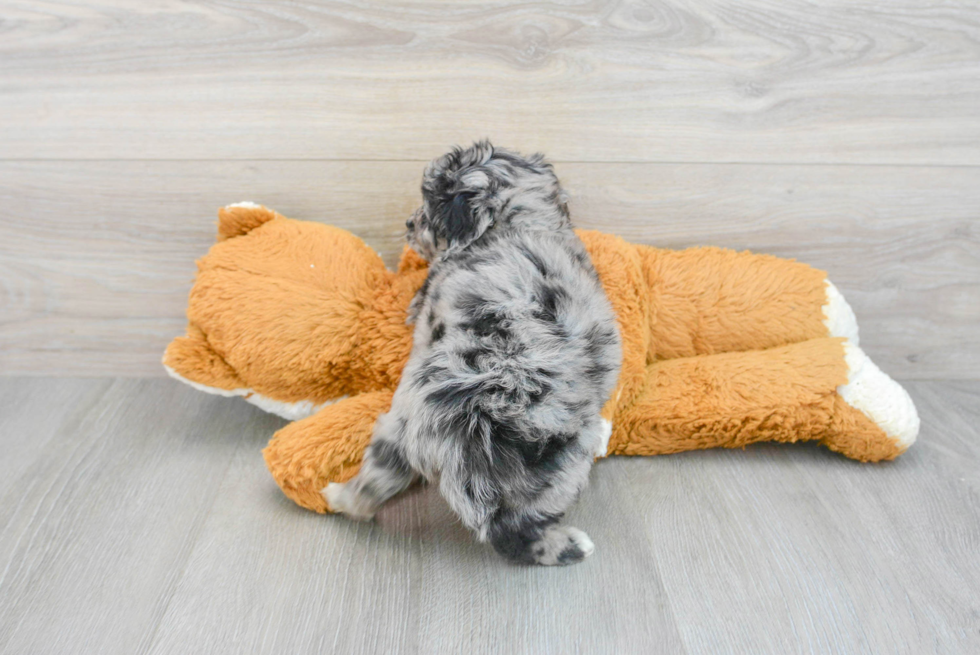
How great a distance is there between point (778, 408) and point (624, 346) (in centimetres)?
32

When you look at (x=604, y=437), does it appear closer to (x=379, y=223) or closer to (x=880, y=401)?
(x=880, y=401)

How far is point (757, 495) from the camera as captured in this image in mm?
1247

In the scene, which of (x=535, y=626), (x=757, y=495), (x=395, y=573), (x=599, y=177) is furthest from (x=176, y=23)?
(x=757, y=495)

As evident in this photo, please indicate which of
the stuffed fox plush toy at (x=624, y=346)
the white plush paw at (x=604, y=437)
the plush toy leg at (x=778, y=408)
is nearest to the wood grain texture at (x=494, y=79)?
the stuffed fox plush toy at (x=624, y=346)

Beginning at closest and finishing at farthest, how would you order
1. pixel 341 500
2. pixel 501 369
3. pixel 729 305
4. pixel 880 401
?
pixel 501 369 < pixel 341 500 < pixel 880 401 < pixel 729 305

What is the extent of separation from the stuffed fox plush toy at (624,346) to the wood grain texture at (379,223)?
0.37 ft

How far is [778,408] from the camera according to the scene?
4.24 ft

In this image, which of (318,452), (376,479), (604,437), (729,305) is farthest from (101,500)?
(729,305)

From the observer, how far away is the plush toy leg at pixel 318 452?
1146 millimetres

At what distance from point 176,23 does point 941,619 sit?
1.71 meters

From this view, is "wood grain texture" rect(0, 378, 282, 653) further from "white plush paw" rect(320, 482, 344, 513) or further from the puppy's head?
the puppy's head

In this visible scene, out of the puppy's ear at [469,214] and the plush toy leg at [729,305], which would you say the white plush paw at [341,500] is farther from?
the plush toy leg at [729,305]

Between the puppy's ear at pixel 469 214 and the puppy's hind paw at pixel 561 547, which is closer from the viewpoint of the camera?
the puppy's hind paw at pixel 561 547

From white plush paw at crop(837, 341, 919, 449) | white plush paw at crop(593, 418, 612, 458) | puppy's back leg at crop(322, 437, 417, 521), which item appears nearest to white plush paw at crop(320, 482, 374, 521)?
puppy's back leg at crop(322, 437, 417, 521)
